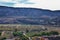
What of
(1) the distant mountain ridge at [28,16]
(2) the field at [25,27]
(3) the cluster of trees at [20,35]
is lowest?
(3) the cluster of trees at [20,35]

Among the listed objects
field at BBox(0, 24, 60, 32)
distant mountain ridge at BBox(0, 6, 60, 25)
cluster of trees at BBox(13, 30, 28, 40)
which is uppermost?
distant mountain ridge at BBox(0, 6, 60, 25)

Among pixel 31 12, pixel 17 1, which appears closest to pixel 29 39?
pixel 31 12

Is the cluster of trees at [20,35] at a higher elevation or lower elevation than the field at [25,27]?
lower

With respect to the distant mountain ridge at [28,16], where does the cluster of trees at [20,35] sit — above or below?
below

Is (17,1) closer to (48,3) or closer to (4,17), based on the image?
(4,17)

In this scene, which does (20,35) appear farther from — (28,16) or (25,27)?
(28,16)

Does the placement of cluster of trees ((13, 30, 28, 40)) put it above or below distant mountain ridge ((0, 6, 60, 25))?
below

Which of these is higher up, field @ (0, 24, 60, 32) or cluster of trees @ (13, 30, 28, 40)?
field @ (0, 24, 60, 32)

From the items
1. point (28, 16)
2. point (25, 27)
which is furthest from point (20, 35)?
point (28, 16)
